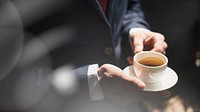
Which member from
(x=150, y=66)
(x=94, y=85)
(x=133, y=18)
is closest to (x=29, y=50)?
(x=94, y=85)

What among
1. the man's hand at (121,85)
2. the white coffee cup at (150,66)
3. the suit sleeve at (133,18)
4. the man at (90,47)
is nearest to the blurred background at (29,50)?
the man at (90,47)

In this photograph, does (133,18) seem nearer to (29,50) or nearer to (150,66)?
(150,66)

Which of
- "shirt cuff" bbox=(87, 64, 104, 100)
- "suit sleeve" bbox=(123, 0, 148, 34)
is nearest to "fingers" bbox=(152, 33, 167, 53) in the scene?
"suit sleeve" bbox=(123, 0, 148, 34)

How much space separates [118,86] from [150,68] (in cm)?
12

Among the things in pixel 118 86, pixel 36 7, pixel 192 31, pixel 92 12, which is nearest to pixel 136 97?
pixel 118 86

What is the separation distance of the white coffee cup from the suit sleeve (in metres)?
0.23

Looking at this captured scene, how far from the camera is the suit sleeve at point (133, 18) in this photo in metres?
1.25

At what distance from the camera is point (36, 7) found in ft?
2.98

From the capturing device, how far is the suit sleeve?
4.09 feet

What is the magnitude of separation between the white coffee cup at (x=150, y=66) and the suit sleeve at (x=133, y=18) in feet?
0.76

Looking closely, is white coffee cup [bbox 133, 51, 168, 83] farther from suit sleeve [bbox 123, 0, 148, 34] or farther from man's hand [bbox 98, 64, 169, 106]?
suit sleeve [bbox 123, 0, 148, 34]

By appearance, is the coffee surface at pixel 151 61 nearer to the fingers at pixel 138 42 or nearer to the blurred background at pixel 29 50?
the fingers at pixel 138 42

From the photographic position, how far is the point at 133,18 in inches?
50.1

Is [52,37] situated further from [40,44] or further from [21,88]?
[21,88]
